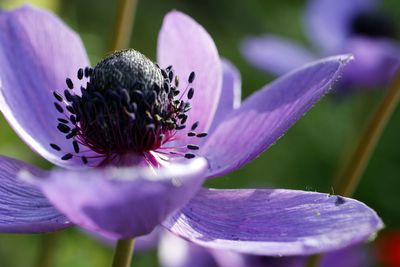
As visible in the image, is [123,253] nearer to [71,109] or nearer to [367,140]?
[71,109]

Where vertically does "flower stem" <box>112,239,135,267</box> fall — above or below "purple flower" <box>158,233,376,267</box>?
above

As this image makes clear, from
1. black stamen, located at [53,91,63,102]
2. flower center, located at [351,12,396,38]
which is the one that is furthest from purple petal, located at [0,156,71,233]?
flower center, located at [351,12,396,38]

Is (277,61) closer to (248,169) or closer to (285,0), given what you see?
(248,169)

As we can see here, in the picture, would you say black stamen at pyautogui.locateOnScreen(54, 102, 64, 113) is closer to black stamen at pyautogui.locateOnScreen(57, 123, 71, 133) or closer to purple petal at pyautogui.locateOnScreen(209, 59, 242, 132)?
black stamen at pyautogui.locateOnScreen(57, 123, 71, 133)

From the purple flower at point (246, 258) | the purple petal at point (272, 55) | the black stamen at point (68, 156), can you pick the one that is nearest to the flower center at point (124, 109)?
the black stamen at point (68, 156)

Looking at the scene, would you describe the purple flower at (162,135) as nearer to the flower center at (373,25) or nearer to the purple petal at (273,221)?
the purple petal at (273,221)

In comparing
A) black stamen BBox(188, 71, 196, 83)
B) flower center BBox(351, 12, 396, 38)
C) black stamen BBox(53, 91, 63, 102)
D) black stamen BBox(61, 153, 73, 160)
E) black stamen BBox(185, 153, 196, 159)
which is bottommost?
flower center BBox(351, 12, 396, 38)

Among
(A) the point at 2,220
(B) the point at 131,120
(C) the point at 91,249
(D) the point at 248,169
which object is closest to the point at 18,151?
(C) the point at 91,249
